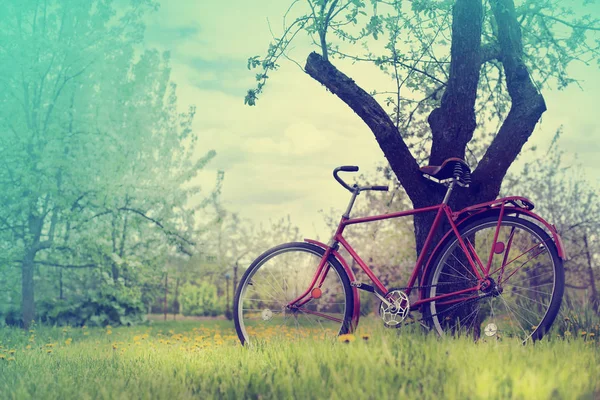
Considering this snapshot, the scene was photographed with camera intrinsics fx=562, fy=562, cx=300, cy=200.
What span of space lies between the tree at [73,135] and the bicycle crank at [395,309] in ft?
19.6

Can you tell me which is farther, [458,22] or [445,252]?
[458,22]

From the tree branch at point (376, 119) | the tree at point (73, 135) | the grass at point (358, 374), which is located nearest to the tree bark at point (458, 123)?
the tree branch at point (376, 119)

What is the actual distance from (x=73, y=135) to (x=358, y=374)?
7.47 meters

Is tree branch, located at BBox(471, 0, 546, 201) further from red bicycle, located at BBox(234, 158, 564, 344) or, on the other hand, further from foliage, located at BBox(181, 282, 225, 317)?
foliage, located at BBox(181, 282, 225, 317)

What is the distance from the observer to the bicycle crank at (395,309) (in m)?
3.76

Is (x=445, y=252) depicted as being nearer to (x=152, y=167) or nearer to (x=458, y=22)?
(x=458, y=22)

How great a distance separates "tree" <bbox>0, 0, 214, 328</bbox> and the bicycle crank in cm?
596

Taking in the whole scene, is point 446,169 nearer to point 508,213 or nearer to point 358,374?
point 508,213

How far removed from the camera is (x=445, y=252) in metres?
3.83

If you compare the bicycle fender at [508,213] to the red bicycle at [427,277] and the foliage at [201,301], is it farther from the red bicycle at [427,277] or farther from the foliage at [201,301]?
the foliage at [201,301]

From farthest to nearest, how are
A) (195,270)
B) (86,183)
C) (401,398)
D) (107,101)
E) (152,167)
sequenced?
(195,270), (152,167), (107,101), (86,183), (401,398)

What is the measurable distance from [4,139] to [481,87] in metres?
7.27

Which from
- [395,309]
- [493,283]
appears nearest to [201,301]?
[395,309]

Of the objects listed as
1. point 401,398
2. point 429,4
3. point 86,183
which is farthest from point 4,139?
point 401,398
